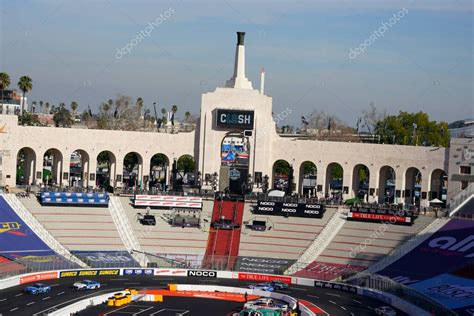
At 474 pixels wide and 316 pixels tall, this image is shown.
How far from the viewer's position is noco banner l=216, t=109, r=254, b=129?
105 meters

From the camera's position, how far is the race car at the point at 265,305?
69200 mm

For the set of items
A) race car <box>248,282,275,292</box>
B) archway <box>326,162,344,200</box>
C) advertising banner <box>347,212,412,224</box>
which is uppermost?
archway <box>326,162,344,200</box>

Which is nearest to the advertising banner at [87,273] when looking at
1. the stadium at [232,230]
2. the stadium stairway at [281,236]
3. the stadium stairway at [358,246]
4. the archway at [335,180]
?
the stadium at [232,230]

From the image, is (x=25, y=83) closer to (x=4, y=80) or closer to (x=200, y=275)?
(x=4, y=80)

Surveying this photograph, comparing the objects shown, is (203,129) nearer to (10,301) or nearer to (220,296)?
(220,296)

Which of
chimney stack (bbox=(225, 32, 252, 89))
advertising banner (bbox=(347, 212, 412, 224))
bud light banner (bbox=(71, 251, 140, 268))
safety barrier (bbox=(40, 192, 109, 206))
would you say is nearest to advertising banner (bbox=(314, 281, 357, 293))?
advertising banner (bbox=(347, 212, 412, 224))

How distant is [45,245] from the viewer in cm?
8838

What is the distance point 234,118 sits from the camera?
105188 millimetres

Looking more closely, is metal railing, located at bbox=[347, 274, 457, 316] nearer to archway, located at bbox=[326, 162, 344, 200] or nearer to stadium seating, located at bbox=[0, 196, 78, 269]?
stadium seating, located at bbox=[0, 196, 78, 269]

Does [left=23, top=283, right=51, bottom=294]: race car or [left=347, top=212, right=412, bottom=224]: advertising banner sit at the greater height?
[left=347, top=212, right=412, bottom=224]: advertising banner

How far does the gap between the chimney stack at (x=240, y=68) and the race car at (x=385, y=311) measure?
41741mm

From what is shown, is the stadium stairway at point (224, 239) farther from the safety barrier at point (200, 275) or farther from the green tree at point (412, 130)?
the green tree at point (412, 130)

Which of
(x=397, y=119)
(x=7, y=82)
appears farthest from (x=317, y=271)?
(x=397, y=119)

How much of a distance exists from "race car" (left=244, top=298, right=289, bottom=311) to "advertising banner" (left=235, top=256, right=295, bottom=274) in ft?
44.6
